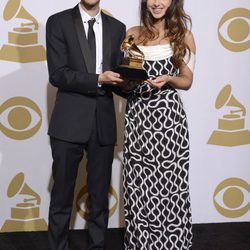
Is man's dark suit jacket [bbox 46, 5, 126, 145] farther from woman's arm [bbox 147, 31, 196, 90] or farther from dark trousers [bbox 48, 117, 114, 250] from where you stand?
woman's arm [bbox 147, 31, 196, 90]

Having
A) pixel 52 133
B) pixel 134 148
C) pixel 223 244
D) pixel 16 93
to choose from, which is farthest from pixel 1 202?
pixel 223 244

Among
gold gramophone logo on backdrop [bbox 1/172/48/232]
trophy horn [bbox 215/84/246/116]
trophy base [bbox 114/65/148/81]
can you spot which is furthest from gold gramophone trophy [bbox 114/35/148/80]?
gold gramophone logo on backdrop [bbox 1/172/48/232]

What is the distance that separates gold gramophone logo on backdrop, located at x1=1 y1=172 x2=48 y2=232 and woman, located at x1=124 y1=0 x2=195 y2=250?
0.80m

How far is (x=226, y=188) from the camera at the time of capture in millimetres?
3141

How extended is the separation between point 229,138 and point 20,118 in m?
1.27

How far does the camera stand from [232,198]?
10.4ft

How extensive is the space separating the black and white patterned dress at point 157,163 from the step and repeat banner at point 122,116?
0.64 meters

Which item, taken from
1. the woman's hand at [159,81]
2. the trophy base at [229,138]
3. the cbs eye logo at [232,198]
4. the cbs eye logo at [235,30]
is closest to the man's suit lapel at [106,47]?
the woman's hand at [159,81]

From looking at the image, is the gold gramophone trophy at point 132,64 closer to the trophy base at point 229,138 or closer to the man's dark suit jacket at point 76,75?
the man's dark suit jacket at point 76,75

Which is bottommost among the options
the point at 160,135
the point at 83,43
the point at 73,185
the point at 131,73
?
the point at 73,185

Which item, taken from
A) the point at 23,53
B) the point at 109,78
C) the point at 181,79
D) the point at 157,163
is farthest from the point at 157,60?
the point at 23,53

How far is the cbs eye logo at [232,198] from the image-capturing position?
3.13 m

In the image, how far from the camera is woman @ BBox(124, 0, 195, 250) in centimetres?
221

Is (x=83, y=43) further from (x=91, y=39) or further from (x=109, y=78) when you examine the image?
(x=109, y=78)
